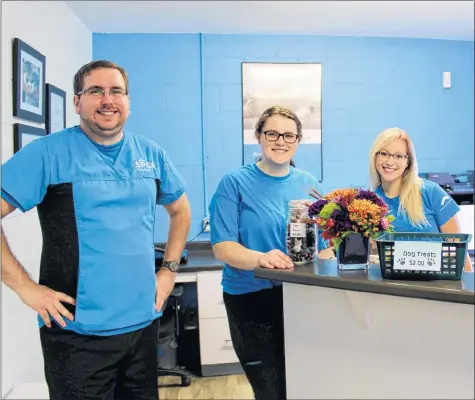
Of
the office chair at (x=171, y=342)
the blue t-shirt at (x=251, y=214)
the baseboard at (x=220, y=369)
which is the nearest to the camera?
the blue t-shirt at (x=251, y=214)

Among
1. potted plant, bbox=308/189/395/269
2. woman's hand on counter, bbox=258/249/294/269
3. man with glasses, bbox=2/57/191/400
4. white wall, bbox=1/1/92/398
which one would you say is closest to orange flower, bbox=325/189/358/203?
potted plant, bbox=308/189/395/269

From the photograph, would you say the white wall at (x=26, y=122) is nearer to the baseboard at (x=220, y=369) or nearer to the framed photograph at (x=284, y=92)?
the baseboard at (x=220, y=369)

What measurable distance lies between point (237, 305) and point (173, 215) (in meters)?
0.42

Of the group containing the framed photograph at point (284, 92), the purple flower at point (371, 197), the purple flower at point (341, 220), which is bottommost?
the purple flower at point (341, 220)

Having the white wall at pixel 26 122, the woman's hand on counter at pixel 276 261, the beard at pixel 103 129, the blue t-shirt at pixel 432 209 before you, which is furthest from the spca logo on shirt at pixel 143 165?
the blue t-shirt at pixel 432 209

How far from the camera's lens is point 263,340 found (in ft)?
4.97

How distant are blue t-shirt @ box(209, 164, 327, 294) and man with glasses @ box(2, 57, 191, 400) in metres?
0.26

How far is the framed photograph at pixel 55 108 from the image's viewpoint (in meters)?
2.43

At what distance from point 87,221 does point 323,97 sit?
2.44m

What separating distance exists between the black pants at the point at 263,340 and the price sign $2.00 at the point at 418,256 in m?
0.53

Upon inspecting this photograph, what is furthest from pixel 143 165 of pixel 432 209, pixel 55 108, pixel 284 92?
pixel 284 92

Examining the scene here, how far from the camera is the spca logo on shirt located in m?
1.48

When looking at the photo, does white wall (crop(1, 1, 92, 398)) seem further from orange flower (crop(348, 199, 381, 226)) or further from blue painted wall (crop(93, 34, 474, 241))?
orange flower (crop(348, 199, 381, 226))

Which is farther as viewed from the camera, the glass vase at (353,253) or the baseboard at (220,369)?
the baseboard at (220,369)
